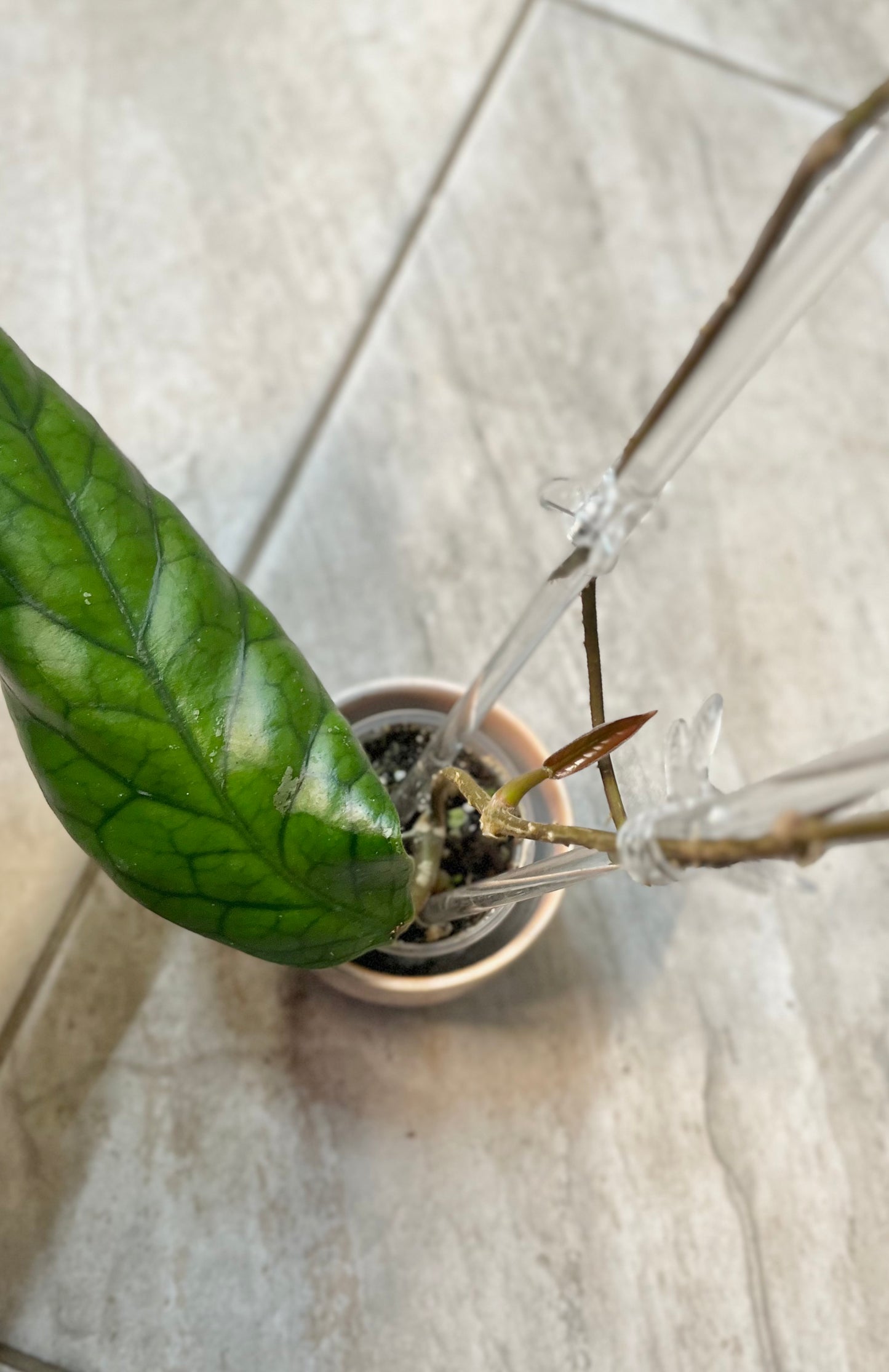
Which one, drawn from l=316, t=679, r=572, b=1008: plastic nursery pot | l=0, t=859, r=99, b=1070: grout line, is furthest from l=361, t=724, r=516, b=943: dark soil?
l=0, t=859, r=99, b=1070: grout line

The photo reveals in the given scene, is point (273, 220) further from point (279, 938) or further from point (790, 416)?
point (279, 938)

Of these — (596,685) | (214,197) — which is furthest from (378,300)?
(596,685)

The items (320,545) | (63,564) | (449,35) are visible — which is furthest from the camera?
(449,35)

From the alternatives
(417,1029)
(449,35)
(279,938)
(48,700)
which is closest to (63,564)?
(48,700)

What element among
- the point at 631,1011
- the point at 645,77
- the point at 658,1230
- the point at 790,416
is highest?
the point at 645,77

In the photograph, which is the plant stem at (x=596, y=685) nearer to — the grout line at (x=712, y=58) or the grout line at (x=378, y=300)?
the grout line at (x=378, y=300)

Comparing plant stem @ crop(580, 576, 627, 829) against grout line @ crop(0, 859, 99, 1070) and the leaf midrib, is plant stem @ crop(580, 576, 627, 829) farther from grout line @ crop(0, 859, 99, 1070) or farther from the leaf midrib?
grout line @ crop(0, 859, 99, 1070)

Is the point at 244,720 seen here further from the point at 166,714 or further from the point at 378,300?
the point at 378,300
